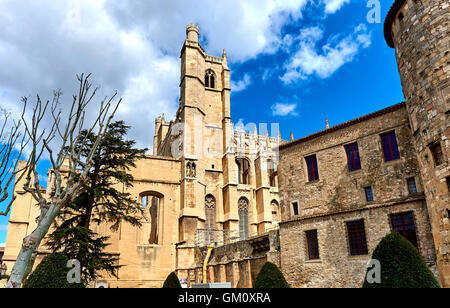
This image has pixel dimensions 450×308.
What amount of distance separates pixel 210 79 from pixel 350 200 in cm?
2282

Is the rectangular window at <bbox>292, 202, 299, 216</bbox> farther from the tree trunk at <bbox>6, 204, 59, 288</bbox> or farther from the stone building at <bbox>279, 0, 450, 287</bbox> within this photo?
the tree trunk at <bbox>6, 204, 59, 288</bbox>

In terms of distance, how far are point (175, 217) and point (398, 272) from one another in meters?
21.1

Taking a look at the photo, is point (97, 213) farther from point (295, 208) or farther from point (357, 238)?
point (357, 238)

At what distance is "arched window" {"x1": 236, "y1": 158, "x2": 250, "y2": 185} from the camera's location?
122 feet

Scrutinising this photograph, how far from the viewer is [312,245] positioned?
1552 cm

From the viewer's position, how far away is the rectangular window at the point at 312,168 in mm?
17250

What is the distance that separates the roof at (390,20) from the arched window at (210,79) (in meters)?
20.6

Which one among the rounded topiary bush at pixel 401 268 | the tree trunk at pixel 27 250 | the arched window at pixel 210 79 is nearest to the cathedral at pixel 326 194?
the arched window at pixel 210 79

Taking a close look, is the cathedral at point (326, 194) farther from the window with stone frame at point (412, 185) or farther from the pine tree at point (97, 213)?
the pine tree at point (97, 213)

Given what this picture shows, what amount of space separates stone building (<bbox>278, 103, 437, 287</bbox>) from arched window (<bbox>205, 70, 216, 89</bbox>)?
60.3 ft

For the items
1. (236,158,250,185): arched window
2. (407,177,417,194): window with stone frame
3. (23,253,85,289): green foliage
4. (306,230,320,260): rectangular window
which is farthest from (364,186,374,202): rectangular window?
(236,158,250,185): arched window

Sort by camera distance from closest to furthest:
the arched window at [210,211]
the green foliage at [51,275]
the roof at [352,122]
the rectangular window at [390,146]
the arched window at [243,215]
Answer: the green foliage at [51,275] < the rectangular window at [390,146] < the roof at [352,122] < the arched window at [210,211] < the arched window at [243,215]
